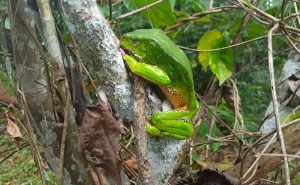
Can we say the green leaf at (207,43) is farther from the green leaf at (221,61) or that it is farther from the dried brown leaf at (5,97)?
the dried brown leaf at (5,97)

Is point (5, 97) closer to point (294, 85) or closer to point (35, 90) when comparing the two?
point (35, 90)

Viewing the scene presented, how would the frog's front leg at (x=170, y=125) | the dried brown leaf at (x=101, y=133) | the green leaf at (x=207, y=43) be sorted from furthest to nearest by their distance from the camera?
the green leaf at (x=207, y=43) < the frog's front leg at (x=170, y=125) < the dried brown leaf at (x=101, y=133)

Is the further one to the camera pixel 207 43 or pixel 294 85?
pixel 207 43

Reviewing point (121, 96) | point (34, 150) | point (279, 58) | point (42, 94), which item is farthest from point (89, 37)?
point (279, 58)

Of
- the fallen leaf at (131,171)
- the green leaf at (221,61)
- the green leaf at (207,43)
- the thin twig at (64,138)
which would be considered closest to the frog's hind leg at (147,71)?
the thin twig at (64,138)

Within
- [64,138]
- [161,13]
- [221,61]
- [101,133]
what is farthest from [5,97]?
[221,61]

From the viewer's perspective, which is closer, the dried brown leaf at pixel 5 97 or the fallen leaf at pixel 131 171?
the fallen leaf at pixel 131 171

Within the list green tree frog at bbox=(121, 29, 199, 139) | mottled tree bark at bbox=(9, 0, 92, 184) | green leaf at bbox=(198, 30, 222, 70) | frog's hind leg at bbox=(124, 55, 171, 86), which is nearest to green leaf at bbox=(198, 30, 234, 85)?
green leaf at bbox=(198, 30, 222, 70)

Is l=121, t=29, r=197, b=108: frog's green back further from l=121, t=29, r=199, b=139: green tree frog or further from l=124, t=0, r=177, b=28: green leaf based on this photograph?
l=124, t=0, r=177, b=28: green leaf
